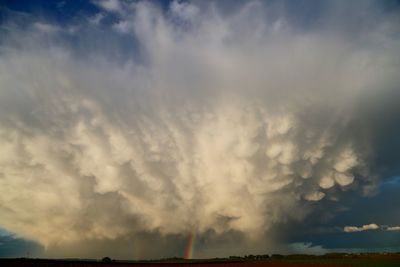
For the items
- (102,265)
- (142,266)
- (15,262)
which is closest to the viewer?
(15,262)

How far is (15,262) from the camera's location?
191 feet

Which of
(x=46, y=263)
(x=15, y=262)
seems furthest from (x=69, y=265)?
(x=15, y=262)

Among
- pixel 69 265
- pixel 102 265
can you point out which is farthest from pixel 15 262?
pixel 102 265

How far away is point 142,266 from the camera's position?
8731 centimetres

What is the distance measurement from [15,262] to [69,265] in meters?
10.4

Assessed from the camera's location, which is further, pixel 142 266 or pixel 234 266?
pixel 234 266

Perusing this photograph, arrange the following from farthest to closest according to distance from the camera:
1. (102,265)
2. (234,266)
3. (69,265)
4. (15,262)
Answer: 1. (234,266)
2. (102,265)
3. (69,265)
4. (15,262)

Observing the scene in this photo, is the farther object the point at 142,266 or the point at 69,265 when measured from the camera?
the point at 142,266

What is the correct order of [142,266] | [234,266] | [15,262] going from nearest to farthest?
[15,262] < [142,266] < [234,266]

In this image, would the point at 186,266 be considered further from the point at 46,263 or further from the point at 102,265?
the point at 46,263

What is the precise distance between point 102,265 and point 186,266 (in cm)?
2714

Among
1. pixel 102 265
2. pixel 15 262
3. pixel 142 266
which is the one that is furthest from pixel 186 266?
pixel 15 262

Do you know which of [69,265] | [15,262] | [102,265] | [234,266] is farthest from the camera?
[234,266]

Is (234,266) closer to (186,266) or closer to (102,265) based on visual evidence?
(186,266)
